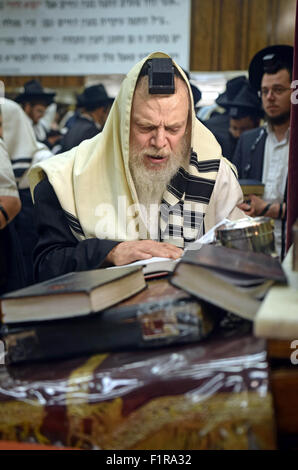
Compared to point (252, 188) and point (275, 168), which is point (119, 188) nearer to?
point (252, 188)

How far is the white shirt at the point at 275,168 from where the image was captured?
3.75m

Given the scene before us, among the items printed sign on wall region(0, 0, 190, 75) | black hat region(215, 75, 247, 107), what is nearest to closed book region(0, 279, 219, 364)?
printed sign on wall region(0, 0, 190, 75)

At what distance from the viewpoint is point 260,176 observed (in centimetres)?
398

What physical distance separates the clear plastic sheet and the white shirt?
108 inches

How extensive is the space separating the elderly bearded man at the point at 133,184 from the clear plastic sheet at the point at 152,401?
39.2 inches

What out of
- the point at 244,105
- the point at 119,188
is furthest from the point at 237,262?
the point at 244,105

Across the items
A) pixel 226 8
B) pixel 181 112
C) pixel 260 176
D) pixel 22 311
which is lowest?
pixel 260 176

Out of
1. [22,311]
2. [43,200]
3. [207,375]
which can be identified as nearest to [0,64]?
[43,200]

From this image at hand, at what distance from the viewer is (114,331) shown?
1.04 metres

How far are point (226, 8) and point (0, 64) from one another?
15.0 feet

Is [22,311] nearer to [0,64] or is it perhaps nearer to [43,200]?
[43,200]

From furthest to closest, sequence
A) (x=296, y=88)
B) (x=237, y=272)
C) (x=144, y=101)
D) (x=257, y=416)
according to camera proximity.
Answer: (x=144, y=101)
(x=296, y=88)
(x=237, y=272)
(x=257, y=416)

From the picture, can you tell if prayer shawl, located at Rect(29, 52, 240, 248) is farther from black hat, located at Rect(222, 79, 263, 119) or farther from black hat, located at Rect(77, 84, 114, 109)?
black hat, located at Rect(77, 84, 114, 109)

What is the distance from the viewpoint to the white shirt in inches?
148
